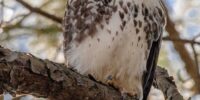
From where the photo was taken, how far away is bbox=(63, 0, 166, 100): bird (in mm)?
2846

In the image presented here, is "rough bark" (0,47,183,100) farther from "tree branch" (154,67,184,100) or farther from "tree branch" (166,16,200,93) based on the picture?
"tree branch" (166,16,200,93)

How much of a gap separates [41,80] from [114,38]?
79 centimetres

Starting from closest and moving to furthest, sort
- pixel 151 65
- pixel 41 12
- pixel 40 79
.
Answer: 1. pixel 40 79
2. pixel 151 65
3. pixel 41 12

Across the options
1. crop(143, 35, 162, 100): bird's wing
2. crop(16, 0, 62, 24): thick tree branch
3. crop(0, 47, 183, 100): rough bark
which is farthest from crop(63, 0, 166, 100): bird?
crop(16, 0, 62, 24): thick tree branch

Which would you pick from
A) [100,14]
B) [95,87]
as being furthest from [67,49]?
[95,87]

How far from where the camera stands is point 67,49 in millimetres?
3129

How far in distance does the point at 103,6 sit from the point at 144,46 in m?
0.34

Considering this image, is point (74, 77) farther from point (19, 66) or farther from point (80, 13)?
point (80, 13)

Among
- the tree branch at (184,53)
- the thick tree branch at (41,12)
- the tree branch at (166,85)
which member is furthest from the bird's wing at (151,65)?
the thick tree branch at (41,12)

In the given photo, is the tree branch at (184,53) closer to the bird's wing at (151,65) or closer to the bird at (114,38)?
the bird's wing at (151,65)

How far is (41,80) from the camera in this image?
215 cm

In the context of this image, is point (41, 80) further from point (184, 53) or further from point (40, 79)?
point (184, 53)

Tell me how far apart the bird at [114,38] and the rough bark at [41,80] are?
0.45 metres

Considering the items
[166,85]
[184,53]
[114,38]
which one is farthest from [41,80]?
[184,53]
